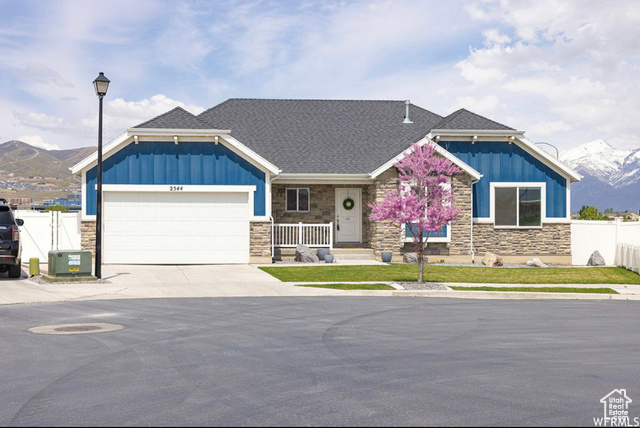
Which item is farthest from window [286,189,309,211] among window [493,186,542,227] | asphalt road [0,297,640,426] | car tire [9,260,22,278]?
asphalt road [0,297,640,426]

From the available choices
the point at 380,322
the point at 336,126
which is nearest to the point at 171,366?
the point at 380,322

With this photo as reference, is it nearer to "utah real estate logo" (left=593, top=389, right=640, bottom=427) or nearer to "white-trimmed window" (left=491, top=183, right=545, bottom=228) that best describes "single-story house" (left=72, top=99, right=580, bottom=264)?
"white-trimmed window" (left=491, top=183, right=545, bottom=228)

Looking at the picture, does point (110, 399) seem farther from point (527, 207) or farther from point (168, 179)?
point (527, 207)

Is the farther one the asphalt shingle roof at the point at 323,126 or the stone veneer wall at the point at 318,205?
the stone veneer wall at the point at 318,205

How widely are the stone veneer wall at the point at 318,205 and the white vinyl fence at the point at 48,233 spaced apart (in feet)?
26.6

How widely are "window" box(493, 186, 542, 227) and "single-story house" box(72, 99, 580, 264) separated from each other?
0.04 metres

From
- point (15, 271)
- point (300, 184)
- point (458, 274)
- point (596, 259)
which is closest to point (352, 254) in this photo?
point (300, 184)

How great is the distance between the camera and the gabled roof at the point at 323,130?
Answer: 29.7 m

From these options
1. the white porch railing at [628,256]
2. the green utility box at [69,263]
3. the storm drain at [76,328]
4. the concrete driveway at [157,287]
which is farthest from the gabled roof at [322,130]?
the storm drain at [76,328]

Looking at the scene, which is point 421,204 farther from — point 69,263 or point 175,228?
point 175,228

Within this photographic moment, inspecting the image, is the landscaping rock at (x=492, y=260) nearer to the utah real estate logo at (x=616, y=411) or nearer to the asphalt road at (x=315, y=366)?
the asphalt road at (x=315, y=366)

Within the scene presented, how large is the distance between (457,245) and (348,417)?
22210 millimetres

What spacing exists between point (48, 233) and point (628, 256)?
72.4 feet

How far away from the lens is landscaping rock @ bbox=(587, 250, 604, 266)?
2842cm
